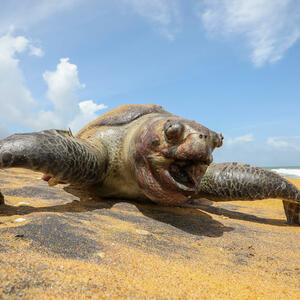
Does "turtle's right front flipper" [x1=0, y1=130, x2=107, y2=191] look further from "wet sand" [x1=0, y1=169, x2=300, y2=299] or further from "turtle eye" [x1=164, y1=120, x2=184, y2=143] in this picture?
"turtle eye" [x1=164, y1=120, x2=184, y2=143]

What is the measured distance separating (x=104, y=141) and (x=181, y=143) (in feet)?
5.24

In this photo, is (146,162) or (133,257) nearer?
(133,257)

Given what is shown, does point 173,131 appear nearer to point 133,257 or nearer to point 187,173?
point 187,173

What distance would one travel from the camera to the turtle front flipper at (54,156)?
2246mm

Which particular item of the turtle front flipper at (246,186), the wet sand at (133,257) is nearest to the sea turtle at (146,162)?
the turtle front flipper at (246,186)

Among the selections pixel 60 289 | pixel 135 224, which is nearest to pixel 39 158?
pixel 135 224

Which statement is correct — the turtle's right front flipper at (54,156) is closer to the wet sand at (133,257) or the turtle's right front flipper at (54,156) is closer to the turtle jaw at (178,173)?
the wet sand at (133,257)

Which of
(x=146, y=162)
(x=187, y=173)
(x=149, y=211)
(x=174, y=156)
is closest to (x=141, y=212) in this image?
(x=149, y=211)

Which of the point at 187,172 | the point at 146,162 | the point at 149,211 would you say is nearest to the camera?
the point at 187,172

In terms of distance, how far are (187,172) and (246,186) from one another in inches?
55.5

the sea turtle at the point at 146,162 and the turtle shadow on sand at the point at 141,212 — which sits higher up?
the sea turtle at the point at 146,162

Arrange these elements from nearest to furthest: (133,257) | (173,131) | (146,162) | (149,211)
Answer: (133,257) → (173,131) → (146,162) → (149,211)

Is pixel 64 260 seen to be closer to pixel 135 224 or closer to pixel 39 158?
pixel 135 224

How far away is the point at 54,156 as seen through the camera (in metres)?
2.45
